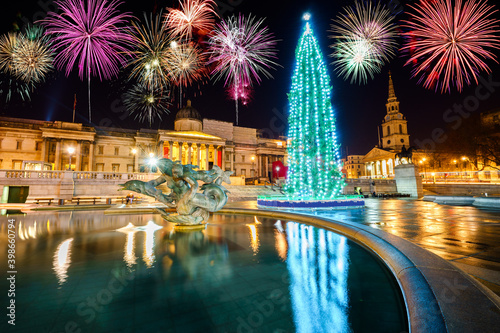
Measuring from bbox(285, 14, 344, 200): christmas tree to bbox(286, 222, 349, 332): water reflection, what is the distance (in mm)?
8996

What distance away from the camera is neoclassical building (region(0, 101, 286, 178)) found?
129 feet

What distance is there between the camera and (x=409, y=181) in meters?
24.2

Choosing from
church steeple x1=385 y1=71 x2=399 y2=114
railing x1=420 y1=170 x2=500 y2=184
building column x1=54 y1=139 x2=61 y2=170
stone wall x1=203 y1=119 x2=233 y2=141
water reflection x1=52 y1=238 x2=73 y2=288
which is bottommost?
water reflection x1=52 y1=238 x2=73 y2=288

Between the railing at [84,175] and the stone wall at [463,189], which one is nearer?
the railing at [84,175]

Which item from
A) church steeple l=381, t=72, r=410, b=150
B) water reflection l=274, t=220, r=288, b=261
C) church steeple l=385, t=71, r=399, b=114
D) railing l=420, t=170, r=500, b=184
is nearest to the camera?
water reflection l=274, t=220, r=288, b=261

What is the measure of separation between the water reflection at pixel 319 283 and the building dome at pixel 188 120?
46257mm

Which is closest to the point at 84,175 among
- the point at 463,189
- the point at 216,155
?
the point at 216,155

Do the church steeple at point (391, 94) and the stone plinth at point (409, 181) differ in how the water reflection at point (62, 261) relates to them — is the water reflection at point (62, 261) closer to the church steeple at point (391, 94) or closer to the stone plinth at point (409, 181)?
the stone plinth at point (409, 181)

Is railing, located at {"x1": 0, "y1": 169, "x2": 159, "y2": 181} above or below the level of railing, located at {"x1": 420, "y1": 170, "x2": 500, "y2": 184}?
above

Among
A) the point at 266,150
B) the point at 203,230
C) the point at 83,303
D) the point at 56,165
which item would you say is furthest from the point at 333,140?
the point at 56,165

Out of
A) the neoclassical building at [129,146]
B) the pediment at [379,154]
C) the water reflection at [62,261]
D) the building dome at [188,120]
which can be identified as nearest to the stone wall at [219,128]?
the neoclassical building at [129,146]

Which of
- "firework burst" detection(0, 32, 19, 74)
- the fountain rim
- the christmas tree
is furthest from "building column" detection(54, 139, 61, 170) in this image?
the fountain rim

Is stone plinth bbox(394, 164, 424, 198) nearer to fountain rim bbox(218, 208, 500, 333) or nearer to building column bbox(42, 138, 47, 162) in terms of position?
fountain rim bbox(218, 208, 500, 333)

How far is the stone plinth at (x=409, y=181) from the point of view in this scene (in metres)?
23.6
